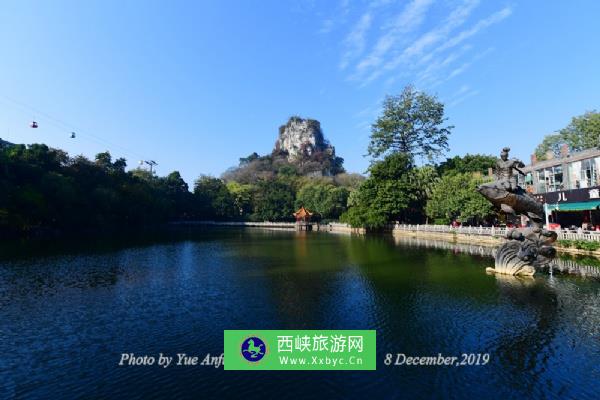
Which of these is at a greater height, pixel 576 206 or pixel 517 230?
pixel 576 206

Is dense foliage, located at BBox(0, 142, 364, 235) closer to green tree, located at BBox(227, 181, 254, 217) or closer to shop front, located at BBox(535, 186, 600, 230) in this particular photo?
green tree, located at BBox(227, 181, 254, 217)

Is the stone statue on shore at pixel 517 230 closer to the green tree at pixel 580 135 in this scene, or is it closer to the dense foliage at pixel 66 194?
the green tree at pixel 580 135

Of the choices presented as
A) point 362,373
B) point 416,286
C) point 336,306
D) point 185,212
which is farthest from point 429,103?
point 185,212

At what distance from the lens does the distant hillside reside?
13262 centimetres

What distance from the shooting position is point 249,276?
22.0 metres

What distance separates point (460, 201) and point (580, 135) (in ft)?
95.4

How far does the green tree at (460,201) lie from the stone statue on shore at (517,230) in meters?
17.1

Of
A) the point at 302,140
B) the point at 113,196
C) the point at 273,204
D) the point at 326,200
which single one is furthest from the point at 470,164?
the point at 302,140

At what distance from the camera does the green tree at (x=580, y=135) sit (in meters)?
50.0

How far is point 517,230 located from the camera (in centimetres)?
1933

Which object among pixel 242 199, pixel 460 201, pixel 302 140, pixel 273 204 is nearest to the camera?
pixel 460 201

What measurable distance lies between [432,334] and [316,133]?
14418cm

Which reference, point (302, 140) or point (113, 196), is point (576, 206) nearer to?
point (113, 196)

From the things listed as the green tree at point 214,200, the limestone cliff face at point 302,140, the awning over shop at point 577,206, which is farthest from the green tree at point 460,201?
the limestone cliff face at point 302,140
